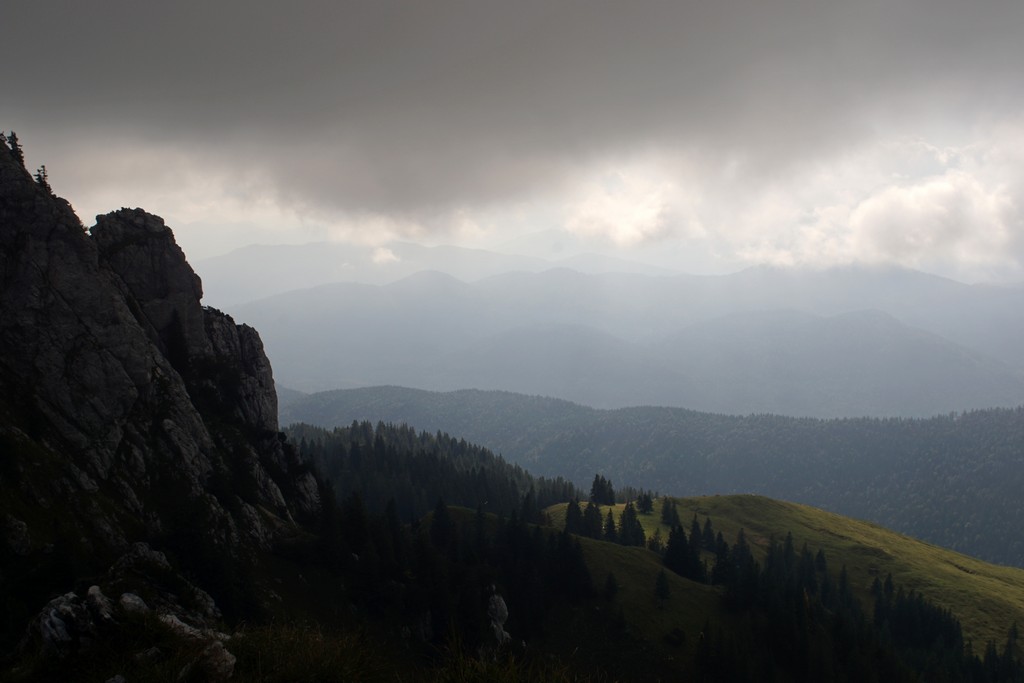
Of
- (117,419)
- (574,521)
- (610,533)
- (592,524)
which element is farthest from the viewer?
(610,533)

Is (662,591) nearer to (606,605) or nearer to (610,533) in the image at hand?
(606,605)

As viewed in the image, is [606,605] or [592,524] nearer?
[606,605]

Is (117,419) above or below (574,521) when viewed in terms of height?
above

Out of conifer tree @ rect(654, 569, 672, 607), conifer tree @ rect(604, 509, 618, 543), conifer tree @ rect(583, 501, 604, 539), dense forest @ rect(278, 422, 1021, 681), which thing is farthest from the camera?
conifer tree @ rect(604, 509, 618, 543)

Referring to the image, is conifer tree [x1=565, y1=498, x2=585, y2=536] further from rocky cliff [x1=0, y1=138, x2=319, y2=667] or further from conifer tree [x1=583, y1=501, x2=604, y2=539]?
rocky cliff [x1=0, y1=138, x2=319, y2=667]

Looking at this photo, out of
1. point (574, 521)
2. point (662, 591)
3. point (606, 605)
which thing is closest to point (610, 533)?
point (574, 521)

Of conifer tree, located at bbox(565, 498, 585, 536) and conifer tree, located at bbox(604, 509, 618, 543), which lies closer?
conifer tree, located at bbox(565, 498, 585, 536)

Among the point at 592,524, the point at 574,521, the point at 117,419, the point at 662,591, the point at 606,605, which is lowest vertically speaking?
the point at 606,605

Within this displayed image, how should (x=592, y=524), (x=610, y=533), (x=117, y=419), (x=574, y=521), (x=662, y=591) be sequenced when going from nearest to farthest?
(x=117, y=419), (x=662, y=591), (x=574, y=521), (x=592, y=524), (x=610, y=533)

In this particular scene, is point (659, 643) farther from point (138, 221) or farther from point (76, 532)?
point (138, 221)

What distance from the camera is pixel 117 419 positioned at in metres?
75.2

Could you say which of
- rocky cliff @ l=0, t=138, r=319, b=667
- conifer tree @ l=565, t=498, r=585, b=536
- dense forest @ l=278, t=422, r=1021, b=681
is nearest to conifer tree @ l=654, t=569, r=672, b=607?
dense forest @ l=278, t=422, r=1021, b=681

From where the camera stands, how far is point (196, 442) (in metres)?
83.1

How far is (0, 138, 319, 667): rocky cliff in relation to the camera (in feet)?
194
